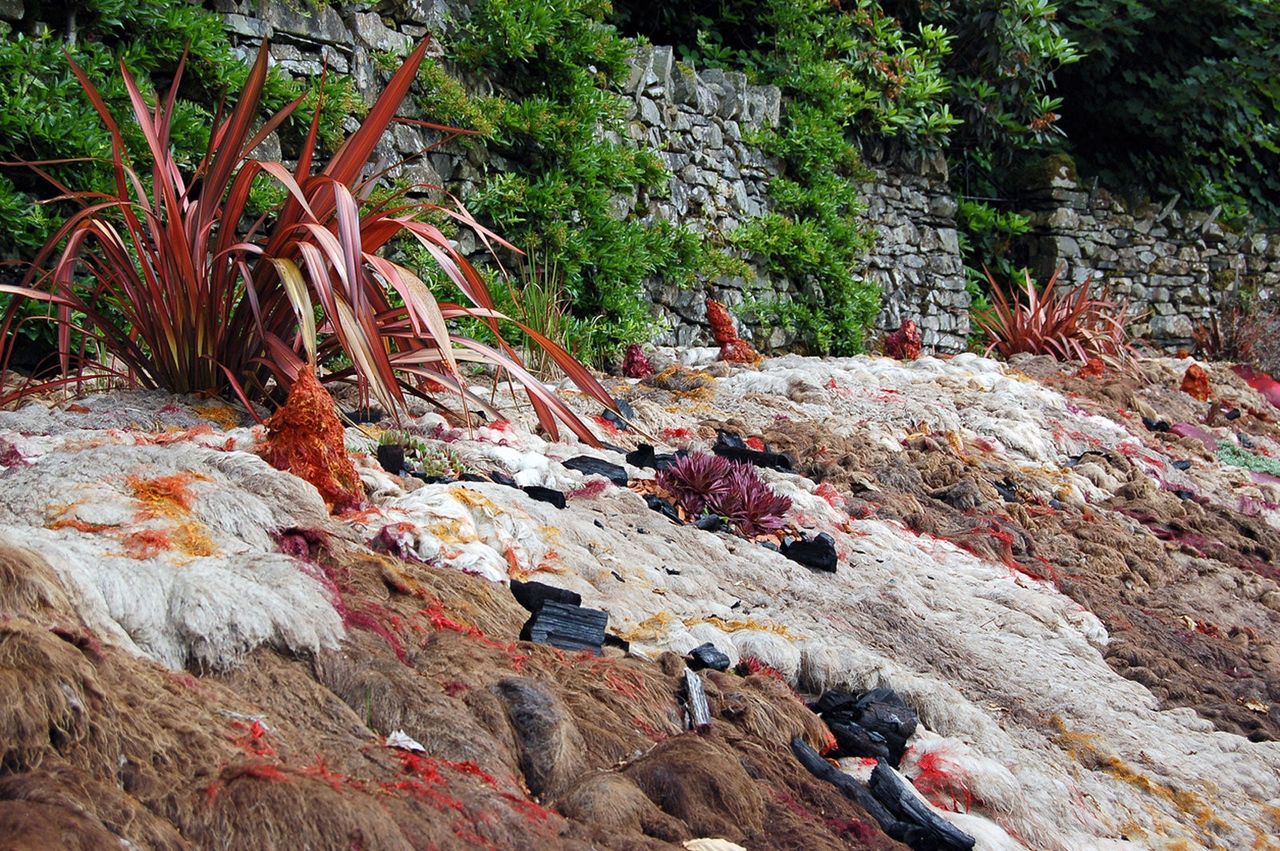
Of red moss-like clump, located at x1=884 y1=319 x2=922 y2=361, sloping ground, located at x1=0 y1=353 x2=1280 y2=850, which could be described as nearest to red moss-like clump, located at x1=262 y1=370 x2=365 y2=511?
sloping ground, located at x1=0 y1=353 x2=1280 y2=850

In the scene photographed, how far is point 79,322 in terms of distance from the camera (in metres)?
4.24

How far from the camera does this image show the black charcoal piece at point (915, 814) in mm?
1903

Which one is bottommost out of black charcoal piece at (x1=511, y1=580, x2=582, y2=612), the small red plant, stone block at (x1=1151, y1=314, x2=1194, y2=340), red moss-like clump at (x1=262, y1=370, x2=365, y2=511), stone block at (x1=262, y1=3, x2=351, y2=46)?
stone block at (x1=1151, y1=314, x2=1194, y2=340)

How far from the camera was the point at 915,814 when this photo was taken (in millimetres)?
1952

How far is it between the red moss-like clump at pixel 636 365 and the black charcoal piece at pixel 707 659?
13.0ft

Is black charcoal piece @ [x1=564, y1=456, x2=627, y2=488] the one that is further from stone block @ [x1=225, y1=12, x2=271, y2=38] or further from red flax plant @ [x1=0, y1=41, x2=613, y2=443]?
stone block @ [x1=225, y1=12, x2=271, y2=38]

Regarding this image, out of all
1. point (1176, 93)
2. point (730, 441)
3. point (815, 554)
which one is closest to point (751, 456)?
point (730, 441)

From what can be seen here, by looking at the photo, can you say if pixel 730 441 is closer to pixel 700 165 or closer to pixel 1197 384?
pixel 700 165

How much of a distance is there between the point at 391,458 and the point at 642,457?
103 centimetres

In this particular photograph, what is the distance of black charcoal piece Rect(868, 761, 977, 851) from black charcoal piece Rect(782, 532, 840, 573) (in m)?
1.17

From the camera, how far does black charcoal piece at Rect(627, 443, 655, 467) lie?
3869 mm

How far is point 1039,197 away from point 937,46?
7.60 feet

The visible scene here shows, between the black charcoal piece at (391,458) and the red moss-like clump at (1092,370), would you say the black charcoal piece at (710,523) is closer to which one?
the black charcoal piece at (391,458)

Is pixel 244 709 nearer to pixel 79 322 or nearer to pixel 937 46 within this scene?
pixel 79 322
